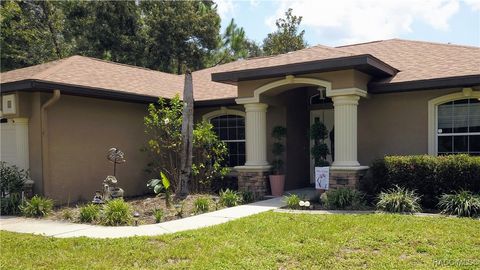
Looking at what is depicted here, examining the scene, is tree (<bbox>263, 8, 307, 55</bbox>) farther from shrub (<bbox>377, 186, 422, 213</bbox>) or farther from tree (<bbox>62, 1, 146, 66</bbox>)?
shrub (<bbox>377, 186, 422, 213</bbox>)

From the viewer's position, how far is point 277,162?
41.7 ft

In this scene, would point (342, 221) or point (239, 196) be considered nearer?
point (342, 221)

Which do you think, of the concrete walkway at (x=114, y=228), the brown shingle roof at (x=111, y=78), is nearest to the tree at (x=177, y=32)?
the brown shingle roof at (x=111, y=78)

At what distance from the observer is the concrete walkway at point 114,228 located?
7652mm

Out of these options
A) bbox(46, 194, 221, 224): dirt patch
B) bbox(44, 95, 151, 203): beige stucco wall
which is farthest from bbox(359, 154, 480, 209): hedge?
bbox(44, 95, 151, 203): beige stucco wall

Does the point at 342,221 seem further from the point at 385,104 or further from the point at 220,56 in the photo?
the point at 220,56

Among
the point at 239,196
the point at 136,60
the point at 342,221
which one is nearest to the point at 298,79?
the point at 239,196

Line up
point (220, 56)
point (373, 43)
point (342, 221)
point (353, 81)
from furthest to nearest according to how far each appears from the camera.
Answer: point (220, 56) → point (373, 43) → point (353, 81) → point (342, 221)

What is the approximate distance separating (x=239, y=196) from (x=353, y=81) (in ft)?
13.4

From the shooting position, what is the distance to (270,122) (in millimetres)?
13203

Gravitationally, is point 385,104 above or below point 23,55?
below

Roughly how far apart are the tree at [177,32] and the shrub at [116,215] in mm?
20543

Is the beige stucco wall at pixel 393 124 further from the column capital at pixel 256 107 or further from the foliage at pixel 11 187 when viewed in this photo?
the foliage at pixel 11 187

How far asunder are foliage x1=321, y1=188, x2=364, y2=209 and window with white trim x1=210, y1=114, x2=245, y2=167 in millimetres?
4813
